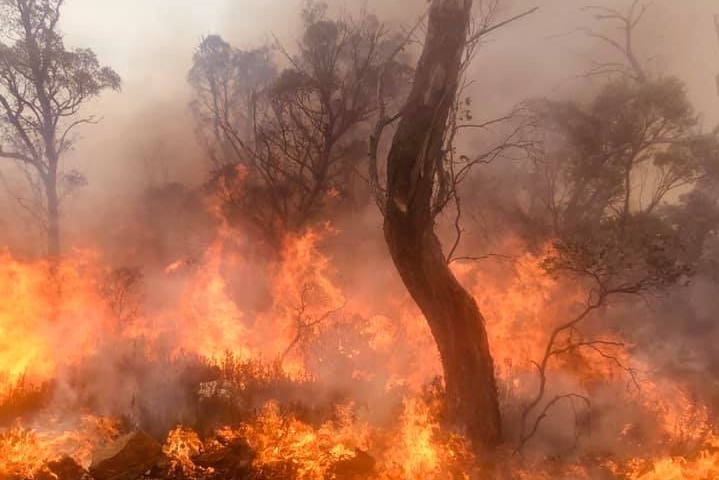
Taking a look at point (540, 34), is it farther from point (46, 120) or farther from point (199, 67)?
point (46, 120)

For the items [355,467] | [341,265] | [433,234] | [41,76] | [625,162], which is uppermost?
[625,162]

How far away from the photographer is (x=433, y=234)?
6297 mm

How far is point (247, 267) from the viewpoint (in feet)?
52.9

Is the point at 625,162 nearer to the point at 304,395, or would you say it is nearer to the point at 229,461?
the point at 304,395

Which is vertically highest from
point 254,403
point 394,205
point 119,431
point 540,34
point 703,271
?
point 540,34

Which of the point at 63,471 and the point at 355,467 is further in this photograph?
the point at 355,467

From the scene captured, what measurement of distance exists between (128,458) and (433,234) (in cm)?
447

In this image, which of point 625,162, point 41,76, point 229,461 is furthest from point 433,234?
point 41,76

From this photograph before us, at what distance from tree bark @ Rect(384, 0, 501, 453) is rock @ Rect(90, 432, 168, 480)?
372cm

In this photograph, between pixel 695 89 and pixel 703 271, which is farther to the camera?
pixel 695 89

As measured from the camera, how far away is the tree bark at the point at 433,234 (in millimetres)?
5797

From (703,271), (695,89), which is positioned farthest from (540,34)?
(703,271)

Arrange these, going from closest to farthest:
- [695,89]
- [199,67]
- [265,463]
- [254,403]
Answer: [265,463]
[254,403]
[695,89]
[199,67]

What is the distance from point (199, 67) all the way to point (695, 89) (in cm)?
2525
